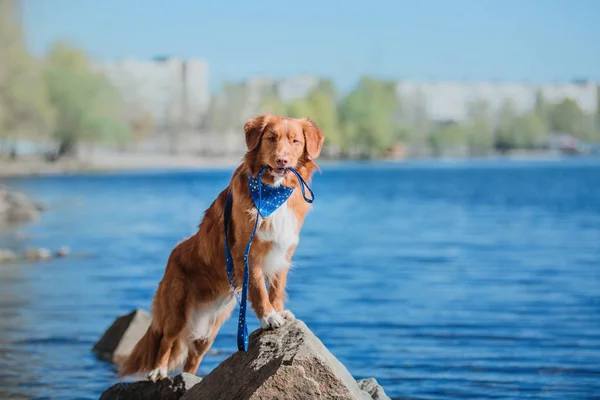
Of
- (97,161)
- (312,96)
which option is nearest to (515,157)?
(312,96)

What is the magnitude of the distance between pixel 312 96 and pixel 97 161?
3761cm

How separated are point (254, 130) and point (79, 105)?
62.1 meters

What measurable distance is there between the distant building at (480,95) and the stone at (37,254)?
104 meters

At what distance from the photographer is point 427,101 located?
12444 centimetres

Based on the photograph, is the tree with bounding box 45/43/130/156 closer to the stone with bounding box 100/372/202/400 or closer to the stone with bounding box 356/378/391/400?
the stone with bounding box 100/372/202/400

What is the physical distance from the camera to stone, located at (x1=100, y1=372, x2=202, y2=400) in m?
5.71

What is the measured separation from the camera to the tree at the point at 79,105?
63.2 meters

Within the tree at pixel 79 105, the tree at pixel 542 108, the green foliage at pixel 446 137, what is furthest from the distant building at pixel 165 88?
the tree at pixel 542 108

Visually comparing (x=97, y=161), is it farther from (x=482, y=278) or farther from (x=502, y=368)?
(x=502, y=368)

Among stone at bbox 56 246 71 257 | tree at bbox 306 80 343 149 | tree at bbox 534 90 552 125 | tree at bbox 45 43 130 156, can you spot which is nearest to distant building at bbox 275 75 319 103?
tree at bbox 306 80 343 149

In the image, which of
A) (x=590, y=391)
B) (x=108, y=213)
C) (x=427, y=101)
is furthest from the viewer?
(x=427, y=101)

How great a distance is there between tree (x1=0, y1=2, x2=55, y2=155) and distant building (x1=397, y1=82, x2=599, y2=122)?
70985 millimetres

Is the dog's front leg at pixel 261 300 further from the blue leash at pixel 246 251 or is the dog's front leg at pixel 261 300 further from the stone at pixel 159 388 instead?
the stone at pixel 159 388

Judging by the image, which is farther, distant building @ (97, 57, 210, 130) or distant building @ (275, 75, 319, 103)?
distant building @ (275, 75, 319, 103)
